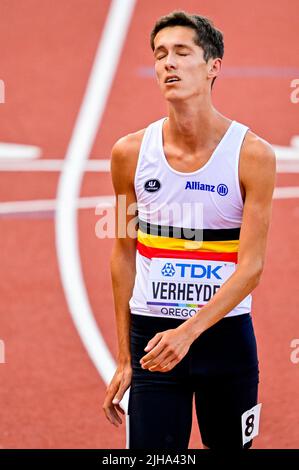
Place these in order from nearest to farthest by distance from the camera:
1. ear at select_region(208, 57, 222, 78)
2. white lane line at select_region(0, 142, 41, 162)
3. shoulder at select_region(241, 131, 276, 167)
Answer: shoulder at select_region(241, 131, 276, 167), ear at select_region(208, 57, 222, 78), white lane line at select_region(0, 142, 41, 162)

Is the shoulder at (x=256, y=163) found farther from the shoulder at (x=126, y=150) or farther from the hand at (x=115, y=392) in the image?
the hand at (x=115, y=392)

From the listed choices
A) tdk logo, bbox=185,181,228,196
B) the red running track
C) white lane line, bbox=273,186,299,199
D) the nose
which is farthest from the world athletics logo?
white lane line, bbox=273,186,299,199

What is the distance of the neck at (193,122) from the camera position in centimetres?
405

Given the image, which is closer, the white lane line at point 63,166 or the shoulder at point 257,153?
the shoulder at point 257,153

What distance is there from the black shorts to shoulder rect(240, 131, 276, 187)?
55 centimetres

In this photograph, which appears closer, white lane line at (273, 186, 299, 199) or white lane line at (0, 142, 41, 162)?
white lane line at (273, 186, 299, 199)

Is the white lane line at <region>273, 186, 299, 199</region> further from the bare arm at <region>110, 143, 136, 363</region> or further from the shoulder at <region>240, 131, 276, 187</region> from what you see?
the shoulder at <region>240, 131, 276, 187</region>

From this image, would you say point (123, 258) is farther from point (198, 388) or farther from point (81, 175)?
point (81, 175)

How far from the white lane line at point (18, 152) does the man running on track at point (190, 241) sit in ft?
13.9

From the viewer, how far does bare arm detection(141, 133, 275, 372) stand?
373 centimetres

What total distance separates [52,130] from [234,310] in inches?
181

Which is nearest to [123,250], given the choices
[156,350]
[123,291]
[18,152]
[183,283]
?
[123,291]

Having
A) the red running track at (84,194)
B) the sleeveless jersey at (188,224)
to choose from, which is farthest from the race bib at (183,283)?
the red running track at (84,194)
